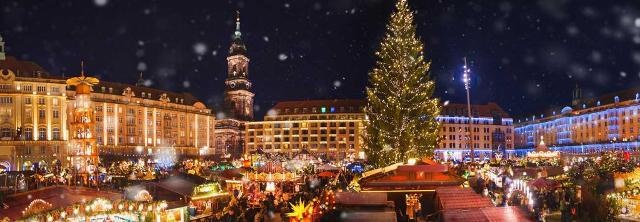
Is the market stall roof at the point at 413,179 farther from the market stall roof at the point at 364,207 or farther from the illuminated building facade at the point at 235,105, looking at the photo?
the illuminated building facade at the point at 235,105

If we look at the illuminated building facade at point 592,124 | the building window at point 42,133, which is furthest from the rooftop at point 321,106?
the building window at point 42,133

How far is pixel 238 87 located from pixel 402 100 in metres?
99.9

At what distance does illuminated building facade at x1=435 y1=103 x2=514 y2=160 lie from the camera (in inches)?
4893

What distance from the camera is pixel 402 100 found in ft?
94.1

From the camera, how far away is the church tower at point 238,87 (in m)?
126

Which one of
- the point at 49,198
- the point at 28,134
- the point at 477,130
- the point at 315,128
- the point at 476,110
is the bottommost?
the point at 49,198

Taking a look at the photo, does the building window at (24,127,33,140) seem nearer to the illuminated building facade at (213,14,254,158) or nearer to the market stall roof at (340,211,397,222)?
the illuminated building facade at (213,14,254,158)

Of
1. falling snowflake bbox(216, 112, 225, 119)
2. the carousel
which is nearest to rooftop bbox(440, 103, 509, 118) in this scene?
falling snowflake bbox(216, 112, 225, 119)

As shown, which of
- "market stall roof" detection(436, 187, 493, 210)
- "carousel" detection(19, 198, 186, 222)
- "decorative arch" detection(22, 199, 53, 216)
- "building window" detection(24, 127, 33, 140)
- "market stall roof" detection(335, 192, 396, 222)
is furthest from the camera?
"building window" detection(24, 127, 33, 140)

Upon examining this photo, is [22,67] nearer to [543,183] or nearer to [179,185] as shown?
[179,185]

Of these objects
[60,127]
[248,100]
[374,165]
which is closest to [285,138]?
[248,100]

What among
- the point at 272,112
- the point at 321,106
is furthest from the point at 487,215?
the point at 272,112

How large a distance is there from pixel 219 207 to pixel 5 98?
5832cm

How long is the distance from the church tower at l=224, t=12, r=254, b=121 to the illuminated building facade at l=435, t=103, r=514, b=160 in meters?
41.4
